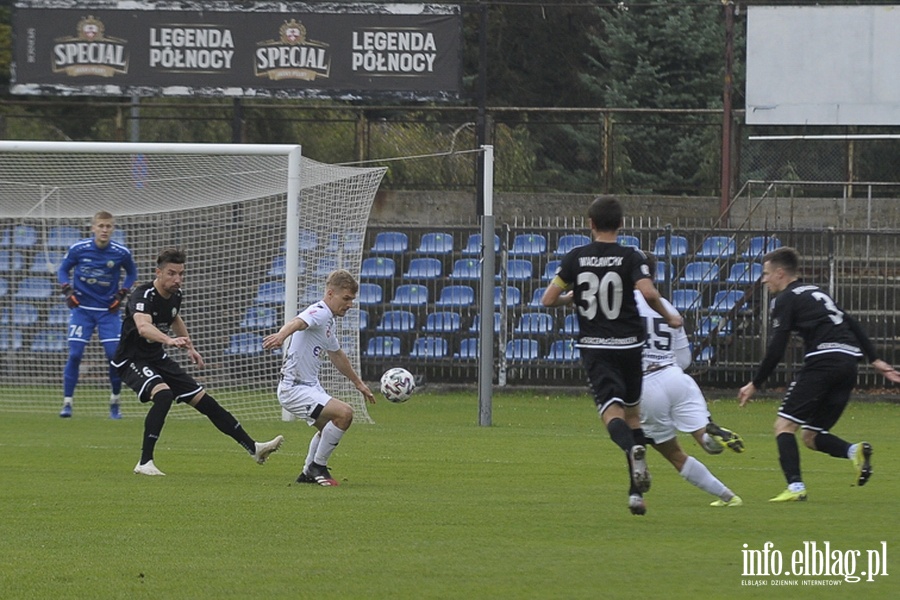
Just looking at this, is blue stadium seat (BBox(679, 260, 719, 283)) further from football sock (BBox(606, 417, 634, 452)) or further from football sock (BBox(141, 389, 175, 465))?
football sock (BBox(606, 417, 634, 452))

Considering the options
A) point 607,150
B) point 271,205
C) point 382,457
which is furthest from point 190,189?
point 607,150

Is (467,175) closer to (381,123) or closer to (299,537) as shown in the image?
(381,123)

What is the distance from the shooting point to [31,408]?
18.8 meters

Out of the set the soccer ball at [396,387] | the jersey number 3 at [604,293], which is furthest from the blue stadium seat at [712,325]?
the jersey number 3 at [604,293]

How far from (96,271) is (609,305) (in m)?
9.66

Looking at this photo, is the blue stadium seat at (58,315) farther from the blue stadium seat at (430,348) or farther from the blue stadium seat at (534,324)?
the blue stadium seat at (534,324)

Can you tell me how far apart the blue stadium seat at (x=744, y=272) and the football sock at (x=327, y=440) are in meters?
12.8

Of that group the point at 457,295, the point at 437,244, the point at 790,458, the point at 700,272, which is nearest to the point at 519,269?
the point at 457,295

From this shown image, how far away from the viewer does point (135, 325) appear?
37.6 feet

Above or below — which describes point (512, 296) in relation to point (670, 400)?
above

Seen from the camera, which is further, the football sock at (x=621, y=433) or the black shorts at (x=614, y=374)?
the black shorts at (x=614, y=374)

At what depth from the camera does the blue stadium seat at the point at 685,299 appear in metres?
22.1

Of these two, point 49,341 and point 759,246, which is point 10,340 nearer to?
point 49,341

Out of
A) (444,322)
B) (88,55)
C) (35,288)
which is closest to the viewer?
(35,288)
